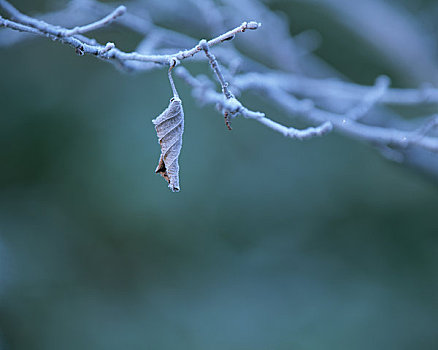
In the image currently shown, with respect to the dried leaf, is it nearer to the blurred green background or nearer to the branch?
the branch

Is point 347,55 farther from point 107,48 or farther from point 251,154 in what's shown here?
point 107,48

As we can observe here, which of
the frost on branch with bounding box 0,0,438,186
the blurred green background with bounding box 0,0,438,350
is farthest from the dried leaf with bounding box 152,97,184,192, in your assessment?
the blurred green background with bounding box 0,0,438,350

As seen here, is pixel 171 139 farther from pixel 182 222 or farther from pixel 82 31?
pixel 182 222

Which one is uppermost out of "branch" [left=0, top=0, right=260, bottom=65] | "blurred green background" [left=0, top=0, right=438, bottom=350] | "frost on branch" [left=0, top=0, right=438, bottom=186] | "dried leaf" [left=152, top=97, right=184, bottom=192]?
"blurred green background" [left=0, top=0, right=438, bottom=350]

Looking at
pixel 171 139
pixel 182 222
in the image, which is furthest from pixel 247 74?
pixel 182 222

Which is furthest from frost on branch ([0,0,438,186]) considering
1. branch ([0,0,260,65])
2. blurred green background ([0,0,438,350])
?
blurred green background ([0,0,438,350])

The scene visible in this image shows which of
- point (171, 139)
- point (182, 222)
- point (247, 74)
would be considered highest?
point (182, 222)

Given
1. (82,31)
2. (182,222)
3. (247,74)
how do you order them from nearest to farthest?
(82,31)
(247,74)
(182,222)

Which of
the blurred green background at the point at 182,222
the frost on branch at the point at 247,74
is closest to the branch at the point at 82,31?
the frost on branch at the point at 247,74

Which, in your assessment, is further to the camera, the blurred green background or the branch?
the blurred green background

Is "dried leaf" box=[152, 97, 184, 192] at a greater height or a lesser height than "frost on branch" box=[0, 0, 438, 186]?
lesser
